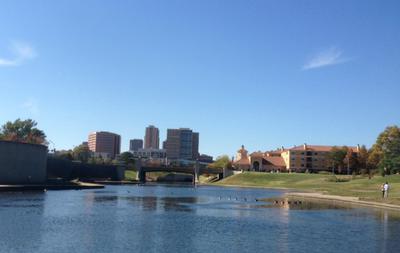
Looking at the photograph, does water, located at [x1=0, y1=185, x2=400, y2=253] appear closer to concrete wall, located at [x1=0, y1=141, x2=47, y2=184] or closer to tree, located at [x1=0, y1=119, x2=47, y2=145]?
concrete wall, located at [x1=0, y1=141, x2=47, y2=184]

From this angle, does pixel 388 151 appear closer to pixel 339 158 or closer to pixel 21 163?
pixel 339 158

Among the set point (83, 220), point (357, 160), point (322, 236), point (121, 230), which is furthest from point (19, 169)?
point (357, 160)

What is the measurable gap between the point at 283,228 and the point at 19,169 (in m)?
70.9

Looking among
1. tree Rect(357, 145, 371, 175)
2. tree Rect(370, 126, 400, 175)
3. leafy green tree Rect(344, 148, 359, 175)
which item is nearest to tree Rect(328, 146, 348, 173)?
leafy green tree Rect(344, 148, 359, 175)

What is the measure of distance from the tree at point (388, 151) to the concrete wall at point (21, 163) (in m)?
80.9

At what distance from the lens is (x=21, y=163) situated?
94688 mm

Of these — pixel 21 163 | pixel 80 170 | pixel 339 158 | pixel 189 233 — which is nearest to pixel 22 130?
pixel 80 170

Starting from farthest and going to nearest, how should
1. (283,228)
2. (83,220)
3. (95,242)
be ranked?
(83,220) < (283,228) < (95,242)

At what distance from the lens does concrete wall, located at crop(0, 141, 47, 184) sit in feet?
298

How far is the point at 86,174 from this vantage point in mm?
176750

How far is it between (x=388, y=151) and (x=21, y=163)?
310ft

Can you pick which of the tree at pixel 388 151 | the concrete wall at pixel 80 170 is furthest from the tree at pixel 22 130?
the tree at pixel 388 151

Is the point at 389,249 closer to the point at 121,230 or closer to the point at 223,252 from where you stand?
the point at 223,252

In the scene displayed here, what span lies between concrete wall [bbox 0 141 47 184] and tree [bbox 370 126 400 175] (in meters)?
80.9
